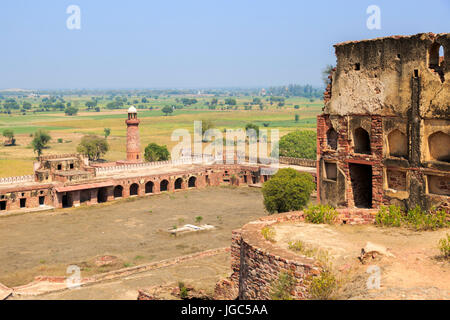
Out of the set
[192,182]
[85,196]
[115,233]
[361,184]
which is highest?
[361,184]

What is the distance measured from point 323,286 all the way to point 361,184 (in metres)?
6.61

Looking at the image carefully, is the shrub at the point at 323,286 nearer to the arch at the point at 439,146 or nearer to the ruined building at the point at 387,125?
the ruined building at the point at 387,125

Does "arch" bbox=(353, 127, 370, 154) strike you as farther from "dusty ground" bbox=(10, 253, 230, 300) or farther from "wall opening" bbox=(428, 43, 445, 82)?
"dusty ground" bbox=(10, 253, 230, 300)

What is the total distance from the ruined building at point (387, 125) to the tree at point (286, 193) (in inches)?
616

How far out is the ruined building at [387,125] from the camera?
11.9 meters

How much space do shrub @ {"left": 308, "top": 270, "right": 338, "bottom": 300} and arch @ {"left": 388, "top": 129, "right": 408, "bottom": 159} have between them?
216 inches

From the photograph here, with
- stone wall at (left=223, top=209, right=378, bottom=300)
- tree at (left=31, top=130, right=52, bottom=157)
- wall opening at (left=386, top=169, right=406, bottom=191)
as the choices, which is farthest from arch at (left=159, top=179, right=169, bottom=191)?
stone wall at (left=223, top=209, right=378, bottom=300)

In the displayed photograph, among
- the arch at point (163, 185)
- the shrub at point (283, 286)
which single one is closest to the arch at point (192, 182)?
the arch at point (163, 185)

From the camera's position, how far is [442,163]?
11.8 m

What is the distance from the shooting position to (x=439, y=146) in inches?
477

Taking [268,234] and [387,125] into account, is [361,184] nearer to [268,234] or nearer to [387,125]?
[387,125]

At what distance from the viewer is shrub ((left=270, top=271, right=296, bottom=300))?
8258 millimetres

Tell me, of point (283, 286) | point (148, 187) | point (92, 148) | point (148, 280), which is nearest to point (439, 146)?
point (283, 286)
